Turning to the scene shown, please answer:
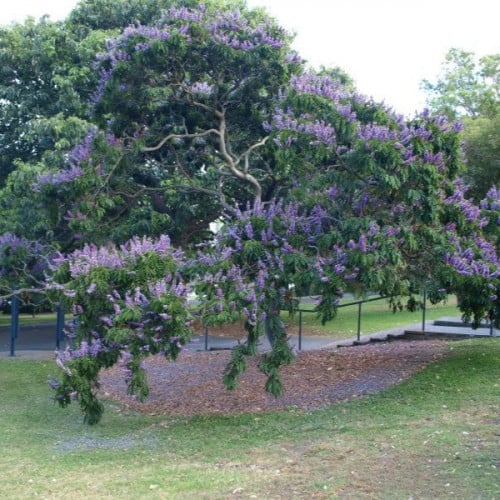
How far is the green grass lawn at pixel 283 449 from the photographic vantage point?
6180mm

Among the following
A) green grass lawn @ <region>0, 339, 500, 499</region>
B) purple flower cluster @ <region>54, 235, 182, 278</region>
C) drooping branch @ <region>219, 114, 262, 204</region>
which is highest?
drooping branch @ <region>219, 114, 262, 204</region>

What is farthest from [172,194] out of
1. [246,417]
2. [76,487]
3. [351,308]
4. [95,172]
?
[351,308]

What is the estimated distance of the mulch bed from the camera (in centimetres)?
988

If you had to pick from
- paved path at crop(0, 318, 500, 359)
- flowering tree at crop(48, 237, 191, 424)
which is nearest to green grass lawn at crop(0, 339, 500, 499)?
flowering tree at crop(48, 237, 191, 424)

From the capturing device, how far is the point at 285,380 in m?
10.9

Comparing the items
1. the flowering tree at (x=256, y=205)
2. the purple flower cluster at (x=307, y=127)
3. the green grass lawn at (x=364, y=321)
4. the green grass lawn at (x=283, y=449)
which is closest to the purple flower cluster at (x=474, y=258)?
the flowering tree at (x=256, y=205)

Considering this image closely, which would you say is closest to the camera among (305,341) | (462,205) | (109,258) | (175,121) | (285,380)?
(109,258)

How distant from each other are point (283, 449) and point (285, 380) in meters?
3.39

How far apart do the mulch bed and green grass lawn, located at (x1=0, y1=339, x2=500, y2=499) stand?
45 centimetres

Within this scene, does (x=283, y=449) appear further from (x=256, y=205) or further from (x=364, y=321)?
(x=364, y=321)

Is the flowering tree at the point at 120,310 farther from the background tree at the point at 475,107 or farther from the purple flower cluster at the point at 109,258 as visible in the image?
the background tree at the point at 475,107

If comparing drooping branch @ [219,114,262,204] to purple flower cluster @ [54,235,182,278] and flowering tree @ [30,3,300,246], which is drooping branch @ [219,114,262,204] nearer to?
flowering tree @ [30,3,300,246]

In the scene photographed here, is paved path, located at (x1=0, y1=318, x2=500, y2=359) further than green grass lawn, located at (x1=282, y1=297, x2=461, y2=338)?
No

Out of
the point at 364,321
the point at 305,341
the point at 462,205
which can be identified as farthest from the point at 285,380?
the point at 364,321
